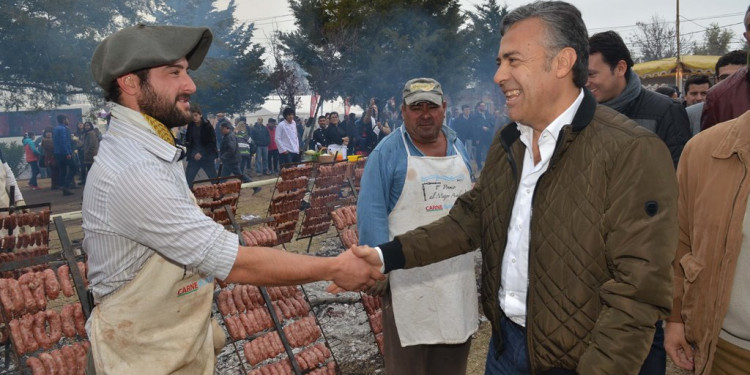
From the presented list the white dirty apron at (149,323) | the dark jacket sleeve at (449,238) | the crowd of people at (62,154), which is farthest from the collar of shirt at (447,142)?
the crowd of people at (62,154)

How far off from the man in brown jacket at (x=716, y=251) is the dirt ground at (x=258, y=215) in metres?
2.97

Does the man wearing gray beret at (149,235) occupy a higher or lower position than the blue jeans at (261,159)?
higher

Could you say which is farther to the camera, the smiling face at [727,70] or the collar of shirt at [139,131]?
the smiling face at [727,70]

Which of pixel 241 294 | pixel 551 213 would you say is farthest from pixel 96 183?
pixel 241 294

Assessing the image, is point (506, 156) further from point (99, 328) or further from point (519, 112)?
point (99, 328)

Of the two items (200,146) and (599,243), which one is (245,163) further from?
(599,243)

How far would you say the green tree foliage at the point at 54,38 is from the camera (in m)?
17.7

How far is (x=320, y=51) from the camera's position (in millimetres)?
35688

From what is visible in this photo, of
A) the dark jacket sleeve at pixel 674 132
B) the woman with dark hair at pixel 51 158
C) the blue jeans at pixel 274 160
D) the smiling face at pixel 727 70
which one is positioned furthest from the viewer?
the blue jeans at pixel 274 160

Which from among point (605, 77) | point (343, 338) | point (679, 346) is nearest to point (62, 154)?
point (343, 338)

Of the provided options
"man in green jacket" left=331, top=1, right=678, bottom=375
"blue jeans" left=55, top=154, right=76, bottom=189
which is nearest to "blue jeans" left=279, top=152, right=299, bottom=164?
"blue jeans" left=55, top=154, right=76, bottom=189

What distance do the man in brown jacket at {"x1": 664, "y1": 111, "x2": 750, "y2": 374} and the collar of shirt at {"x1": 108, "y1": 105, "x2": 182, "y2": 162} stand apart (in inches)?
97.3

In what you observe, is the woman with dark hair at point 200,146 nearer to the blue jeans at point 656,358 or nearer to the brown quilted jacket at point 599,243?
the brown quilted jacket at point 599,243

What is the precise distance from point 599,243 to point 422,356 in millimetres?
2297
